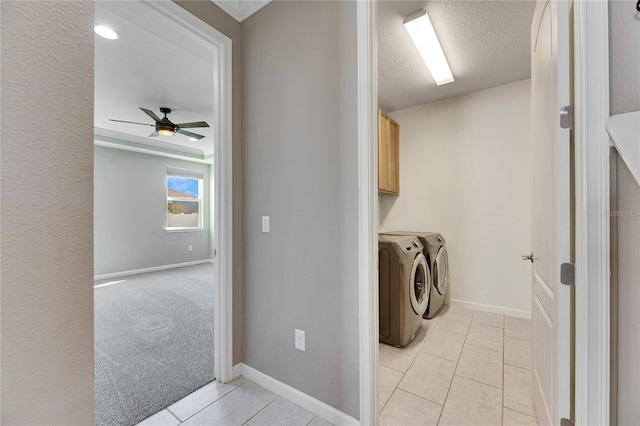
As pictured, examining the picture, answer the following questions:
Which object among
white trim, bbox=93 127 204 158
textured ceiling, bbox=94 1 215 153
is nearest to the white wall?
textured ceiling, bbox=94 1 215 153

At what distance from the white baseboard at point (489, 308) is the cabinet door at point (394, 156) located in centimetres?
156

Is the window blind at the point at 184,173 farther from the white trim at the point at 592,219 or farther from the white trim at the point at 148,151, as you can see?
the white trim at the point at 592,219

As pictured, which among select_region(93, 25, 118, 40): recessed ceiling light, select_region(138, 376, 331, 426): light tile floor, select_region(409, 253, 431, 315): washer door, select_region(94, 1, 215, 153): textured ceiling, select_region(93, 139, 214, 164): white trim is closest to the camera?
select_region(138, 376, 331, 426): light tile floor

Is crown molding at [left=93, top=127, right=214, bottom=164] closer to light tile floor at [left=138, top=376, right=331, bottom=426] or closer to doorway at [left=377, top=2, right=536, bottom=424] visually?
doorway at [left=377, top=2, right=536, bottom=424]

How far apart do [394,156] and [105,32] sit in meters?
3.05

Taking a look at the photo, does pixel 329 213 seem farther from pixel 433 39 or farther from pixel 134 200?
pixel 134 200

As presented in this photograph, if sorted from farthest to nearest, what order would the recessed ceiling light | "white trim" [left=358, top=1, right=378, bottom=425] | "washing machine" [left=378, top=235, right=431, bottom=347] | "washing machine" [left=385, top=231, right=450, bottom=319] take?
"washing machine" [left=385, top=231, right=450, bottom=319] → "washing machine" [left=378, top=235, right=431, bottom=347] → the recessed ceiling light → "white trim" [left=358, top=1, right=378, bottom=425]

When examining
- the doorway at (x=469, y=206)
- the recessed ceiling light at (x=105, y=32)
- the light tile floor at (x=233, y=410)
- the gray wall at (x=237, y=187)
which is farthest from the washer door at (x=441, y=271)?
the recessed ceiling light at (x=105, y=32)

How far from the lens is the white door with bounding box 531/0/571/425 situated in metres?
0.96

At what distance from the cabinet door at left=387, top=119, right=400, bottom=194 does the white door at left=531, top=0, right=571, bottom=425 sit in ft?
5.83

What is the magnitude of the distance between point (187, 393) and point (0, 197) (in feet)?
5.97

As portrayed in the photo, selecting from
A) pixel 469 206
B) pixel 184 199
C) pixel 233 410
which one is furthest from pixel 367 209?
pixel 184 199

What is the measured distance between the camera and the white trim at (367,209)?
52.1 inches

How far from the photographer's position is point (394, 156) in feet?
11.1
